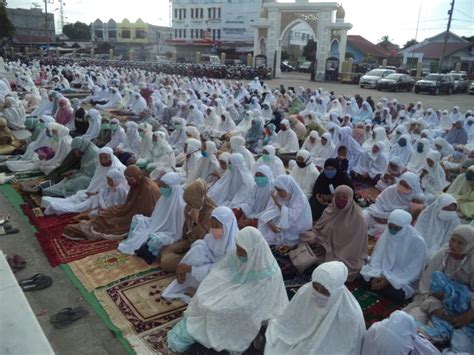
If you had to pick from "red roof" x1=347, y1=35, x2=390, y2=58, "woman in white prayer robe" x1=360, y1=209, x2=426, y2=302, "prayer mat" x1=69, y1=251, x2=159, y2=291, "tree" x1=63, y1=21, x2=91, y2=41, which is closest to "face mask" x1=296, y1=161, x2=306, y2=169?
"woman in white prayer robe" x1=360, y1=209, x2=426, y2=302

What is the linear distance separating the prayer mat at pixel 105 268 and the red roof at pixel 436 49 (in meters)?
40.2

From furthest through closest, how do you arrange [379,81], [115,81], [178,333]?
[379,81], [115,81], [178,333]

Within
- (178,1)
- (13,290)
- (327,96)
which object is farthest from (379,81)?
(178,1)

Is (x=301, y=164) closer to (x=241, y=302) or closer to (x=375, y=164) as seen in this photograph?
(x=375, y=164)

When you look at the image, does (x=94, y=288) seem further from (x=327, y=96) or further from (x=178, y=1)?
(x=178, y=1)

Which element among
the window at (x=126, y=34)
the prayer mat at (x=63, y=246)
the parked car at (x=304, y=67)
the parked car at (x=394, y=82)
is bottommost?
the prayer mat at (x=63, y=246)

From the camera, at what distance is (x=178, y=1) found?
47844 millimetres

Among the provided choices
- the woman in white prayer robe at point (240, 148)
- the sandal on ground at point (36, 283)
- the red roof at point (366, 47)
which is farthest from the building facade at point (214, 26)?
the sandal on ground at point (36, 283)

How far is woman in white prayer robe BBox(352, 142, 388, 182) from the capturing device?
280 inches

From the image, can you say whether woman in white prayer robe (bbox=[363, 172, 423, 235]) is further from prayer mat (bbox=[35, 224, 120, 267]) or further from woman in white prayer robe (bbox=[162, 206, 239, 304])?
prayer mat (bbox=[35, 224, 120, 267])

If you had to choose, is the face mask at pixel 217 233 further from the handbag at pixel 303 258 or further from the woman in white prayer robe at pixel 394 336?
the woman in white prayer robe at pixel 394 336

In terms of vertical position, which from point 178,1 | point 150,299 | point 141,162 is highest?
point 178,1

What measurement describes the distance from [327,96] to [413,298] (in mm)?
11240

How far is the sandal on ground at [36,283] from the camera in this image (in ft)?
12.0
